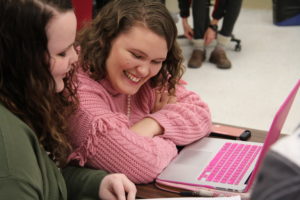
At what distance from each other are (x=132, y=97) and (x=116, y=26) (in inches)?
9.5

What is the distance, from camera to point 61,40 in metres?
0.88

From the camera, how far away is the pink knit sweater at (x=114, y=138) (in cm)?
117

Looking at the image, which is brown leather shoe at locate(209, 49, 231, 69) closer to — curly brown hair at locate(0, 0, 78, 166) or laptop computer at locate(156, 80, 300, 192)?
laptop computer at locate(156, 80, 300, 192)

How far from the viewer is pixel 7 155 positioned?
78 centimetres

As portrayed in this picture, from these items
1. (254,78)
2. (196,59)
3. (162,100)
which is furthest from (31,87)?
(196,59)

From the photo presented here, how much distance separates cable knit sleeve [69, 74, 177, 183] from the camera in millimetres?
1163

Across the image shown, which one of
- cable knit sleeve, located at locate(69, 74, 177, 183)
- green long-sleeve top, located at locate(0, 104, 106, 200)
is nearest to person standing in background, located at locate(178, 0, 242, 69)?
cable knit sleeve, located at locate(69, 74, 177, 183)

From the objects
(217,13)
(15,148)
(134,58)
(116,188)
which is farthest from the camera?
(217,13)

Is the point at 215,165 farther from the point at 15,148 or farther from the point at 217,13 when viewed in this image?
the point at 217,13

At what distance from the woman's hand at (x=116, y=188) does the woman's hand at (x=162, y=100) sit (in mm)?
441

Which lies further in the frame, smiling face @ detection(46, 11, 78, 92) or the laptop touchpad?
the laptop touchpad

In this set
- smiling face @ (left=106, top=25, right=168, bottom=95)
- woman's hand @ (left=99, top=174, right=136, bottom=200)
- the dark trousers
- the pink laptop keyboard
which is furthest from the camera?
the dark trousers

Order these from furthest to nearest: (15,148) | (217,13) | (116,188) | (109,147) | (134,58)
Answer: (217,13)
(134,58)
(109,147)
(116,188)
(15,148)

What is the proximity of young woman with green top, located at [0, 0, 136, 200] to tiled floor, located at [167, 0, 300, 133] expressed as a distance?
1.81 m
